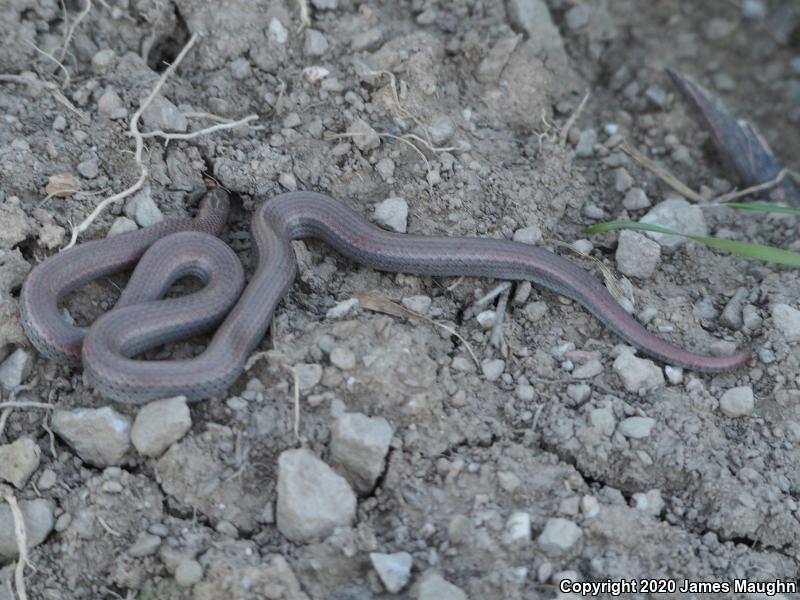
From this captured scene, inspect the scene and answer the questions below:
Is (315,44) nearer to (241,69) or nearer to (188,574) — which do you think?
(241,69)

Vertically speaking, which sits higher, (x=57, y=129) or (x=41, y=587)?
(x=57, y=129)

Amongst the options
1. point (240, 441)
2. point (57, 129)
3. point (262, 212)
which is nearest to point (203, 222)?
point (262, 212)

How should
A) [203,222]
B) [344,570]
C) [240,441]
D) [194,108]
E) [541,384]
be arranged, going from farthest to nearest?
Answer: 1. [194,108]
2. [203,222]
3. [541,384]
4. [240,441]
5. [344,570]

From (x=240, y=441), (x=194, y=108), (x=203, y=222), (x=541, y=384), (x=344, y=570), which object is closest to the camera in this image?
(x=344, y=570)

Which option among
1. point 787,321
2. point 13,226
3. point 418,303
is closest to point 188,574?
point 418,303

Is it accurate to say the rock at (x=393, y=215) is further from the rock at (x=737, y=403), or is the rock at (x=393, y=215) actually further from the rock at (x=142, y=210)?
the rock at (x=737, y=403)

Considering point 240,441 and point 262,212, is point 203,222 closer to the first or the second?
point 262,212
